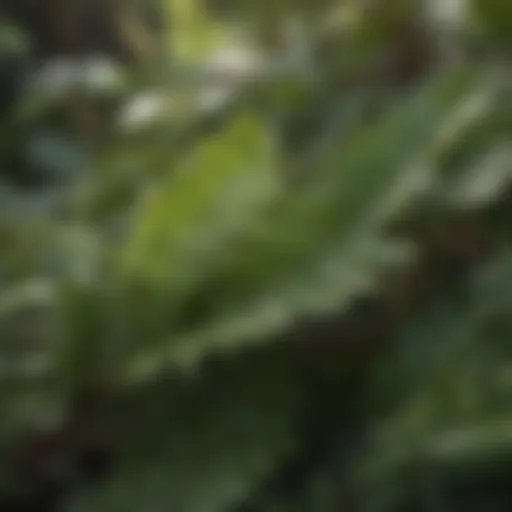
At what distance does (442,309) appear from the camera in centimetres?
70

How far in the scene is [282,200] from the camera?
0.66m

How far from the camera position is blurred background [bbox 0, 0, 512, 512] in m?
0.61

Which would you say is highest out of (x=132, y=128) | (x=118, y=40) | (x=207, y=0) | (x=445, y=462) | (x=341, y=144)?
(x=118, y=40)

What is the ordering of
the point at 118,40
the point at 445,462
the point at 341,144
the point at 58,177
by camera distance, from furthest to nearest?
the point at 118,40 → the point at 58,177 → the point at 341,144 → the point at 445,462

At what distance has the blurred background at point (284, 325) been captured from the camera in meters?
0.61

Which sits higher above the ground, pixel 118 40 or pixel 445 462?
pixel 118 40

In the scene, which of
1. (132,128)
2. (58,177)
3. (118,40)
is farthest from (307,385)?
(118,40)

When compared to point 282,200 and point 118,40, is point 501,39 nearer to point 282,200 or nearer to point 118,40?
point 282,200

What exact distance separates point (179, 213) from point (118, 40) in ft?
2.33

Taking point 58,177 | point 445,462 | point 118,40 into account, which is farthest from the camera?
point 118,40

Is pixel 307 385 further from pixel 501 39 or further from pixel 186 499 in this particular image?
pixel 501 39

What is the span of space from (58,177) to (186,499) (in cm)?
45

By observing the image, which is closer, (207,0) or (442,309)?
(442,309)

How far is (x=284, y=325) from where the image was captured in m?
0.61
